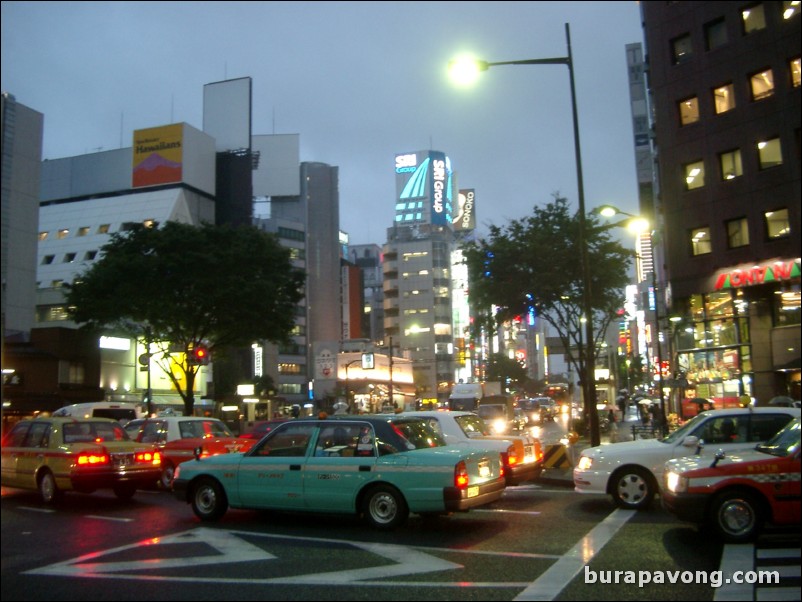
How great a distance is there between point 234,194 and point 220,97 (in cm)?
1256

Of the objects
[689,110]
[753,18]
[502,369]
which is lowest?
[502,369]

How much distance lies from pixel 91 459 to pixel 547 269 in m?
18.1

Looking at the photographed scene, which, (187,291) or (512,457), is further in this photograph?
(187,291)

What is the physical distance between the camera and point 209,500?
1128cm

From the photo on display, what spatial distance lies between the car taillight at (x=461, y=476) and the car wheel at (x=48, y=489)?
754cm

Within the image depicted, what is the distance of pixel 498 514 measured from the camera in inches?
459

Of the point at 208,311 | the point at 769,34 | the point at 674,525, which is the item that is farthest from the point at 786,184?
the point at 208,311

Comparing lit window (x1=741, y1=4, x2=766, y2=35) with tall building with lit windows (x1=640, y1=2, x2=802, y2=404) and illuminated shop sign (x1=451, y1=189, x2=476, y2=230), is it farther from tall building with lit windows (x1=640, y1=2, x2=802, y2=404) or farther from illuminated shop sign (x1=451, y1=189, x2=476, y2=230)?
illuminated shop sign (x1=451, y1=189, x2=476, y2=230)

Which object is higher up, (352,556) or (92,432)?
(92,432)

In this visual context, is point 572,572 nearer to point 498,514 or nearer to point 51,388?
point 498,514

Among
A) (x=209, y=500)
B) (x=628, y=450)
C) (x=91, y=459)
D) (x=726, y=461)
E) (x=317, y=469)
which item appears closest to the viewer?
(x=726, y=461)

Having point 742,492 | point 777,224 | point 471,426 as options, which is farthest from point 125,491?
point 777,224

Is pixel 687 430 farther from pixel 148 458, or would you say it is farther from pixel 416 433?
pixel 148 458

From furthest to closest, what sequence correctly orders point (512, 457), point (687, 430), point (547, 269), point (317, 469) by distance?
point (547, 269), point (512, 457), point (687, 430), point (317, 469)
